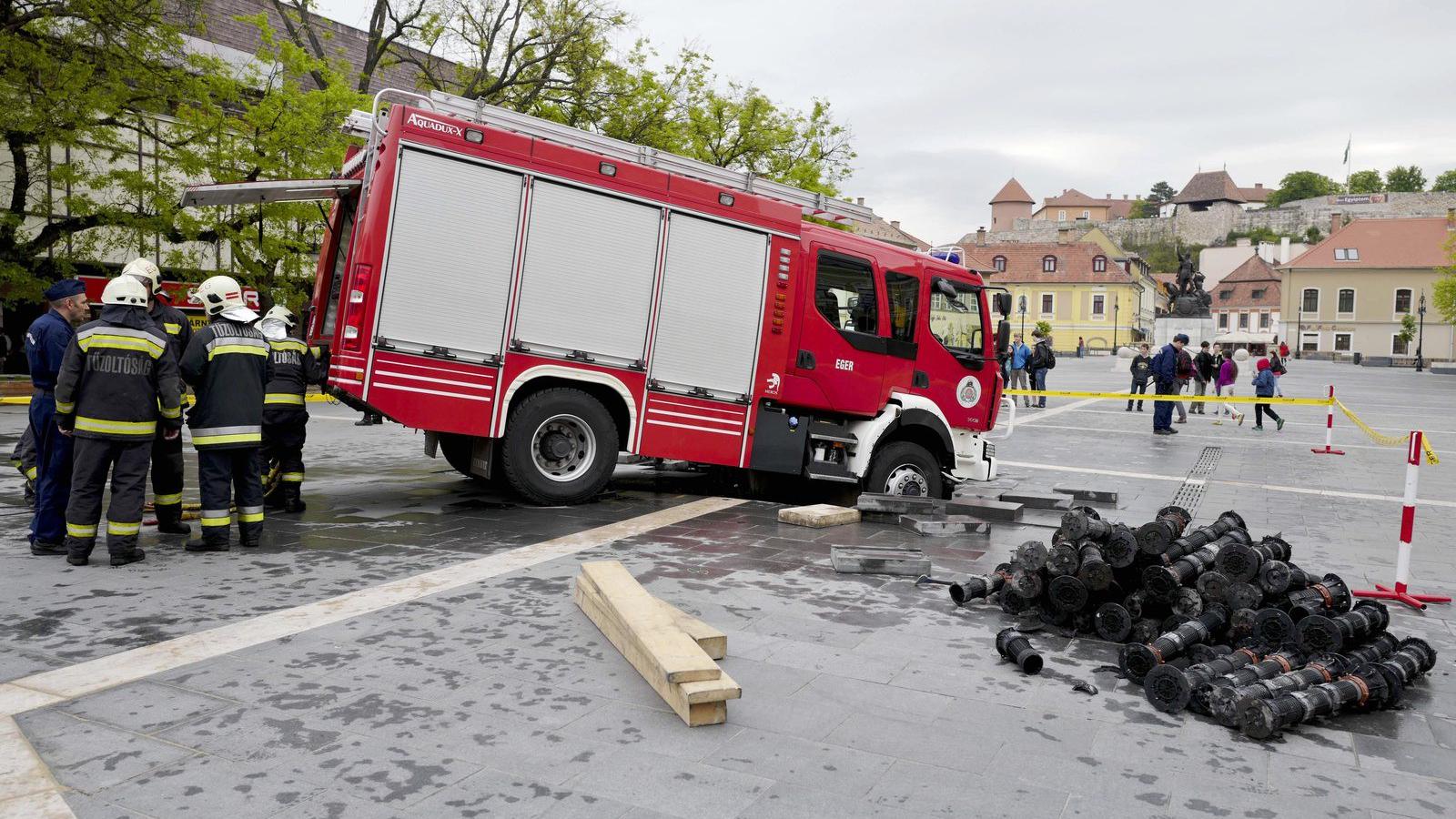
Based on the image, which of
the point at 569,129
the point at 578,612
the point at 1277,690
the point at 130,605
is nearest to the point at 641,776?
the point at 578,612

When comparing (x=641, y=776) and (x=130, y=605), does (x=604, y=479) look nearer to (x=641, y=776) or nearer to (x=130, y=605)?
(x=130, y=605)

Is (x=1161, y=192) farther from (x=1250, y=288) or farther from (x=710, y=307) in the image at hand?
(x=710, y=307)

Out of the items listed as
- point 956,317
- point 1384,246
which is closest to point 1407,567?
point 956,317

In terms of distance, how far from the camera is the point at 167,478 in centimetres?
723

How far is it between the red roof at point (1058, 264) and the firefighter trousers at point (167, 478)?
281 feet

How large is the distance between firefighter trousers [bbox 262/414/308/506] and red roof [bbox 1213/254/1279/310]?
368ft

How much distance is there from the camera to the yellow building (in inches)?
3499

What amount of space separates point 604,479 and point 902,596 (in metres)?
3.48

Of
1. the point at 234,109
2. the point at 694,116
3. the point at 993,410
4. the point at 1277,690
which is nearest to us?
the point at 1277,690

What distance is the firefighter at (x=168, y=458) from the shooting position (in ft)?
23.4

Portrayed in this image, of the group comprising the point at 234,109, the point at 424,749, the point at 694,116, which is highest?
the point at 694,116

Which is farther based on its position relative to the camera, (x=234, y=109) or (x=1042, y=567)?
(x=234, y=109)

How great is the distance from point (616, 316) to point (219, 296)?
3003 millimetres

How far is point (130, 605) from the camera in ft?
17.7
